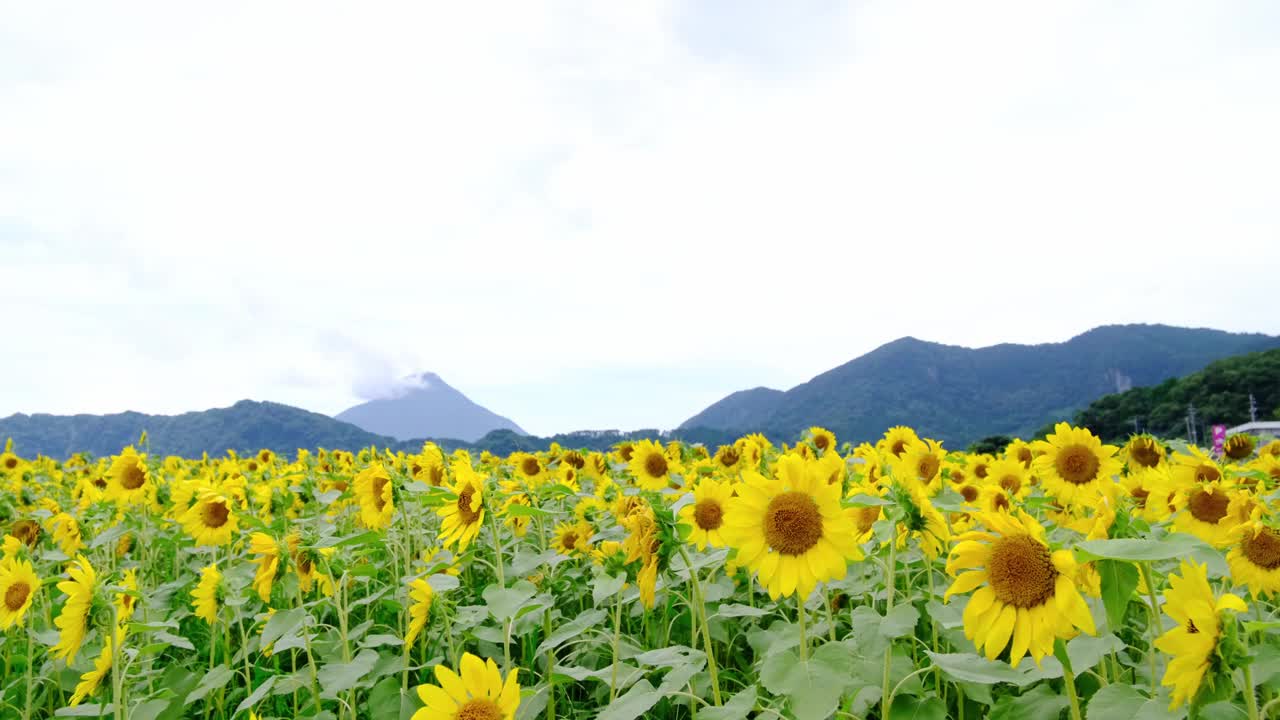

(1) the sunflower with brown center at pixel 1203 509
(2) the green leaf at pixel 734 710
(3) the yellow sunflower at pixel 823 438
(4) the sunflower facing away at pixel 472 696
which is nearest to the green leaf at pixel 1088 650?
(2) the green leaf at pixel 734 710

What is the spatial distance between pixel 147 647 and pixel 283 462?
770 cm

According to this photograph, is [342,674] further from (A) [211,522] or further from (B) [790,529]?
(A) [211,522]

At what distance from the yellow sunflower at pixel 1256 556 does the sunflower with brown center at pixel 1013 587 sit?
5.23 ft

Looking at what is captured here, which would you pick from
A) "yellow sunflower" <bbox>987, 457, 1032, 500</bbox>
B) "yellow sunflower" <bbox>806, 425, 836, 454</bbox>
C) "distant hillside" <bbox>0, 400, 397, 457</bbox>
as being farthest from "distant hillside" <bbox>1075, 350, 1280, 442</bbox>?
"distant hillside" <bbox>0, 400, 397, 457</bbox>

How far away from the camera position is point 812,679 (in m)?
2.05

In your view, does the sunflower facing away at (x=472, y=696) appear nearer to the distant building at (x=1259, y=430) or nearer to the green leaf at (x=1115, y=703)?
the green leaf at (x=1115, y=703)

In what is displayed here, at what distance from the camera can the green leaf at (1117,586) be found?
1.60 meters

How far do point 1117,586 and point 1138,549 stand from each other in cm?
27

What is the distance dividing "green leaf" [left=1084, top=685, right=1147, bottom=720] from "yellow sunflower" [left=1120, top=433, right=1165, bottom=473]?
374cm

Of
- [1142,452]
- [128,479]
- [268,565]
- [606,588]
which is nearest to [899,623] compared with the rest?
[606,588]

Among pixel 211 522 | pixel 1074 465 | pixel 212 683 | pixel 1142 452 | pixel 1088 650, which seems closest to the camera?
pixel 1088 650

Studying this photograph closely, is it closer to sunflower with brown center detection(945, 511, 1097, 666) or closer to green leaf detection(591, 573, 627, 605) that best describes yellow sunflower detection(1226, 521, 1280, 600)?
sunflower with brown center detection(945, 511, 1097, 666)

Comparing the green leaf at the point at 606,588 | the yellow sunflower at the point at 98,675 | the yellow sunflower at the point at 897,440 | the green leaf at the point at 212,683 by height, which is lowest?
the green leaf at the point at 212,683

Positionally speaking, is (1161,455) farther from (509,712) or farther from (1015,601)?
(509,712)
